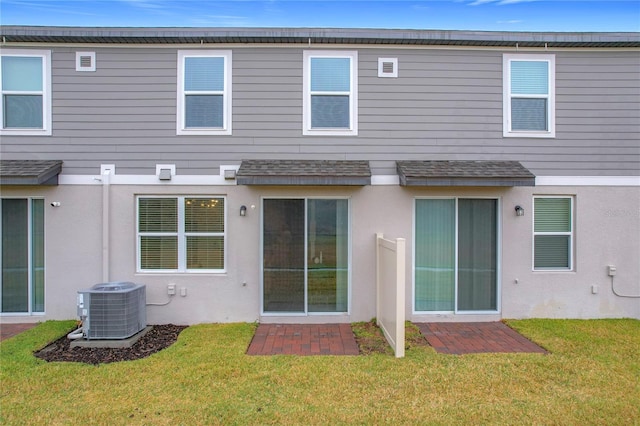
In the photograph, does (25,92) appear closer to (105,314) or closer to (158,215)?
(158,215)

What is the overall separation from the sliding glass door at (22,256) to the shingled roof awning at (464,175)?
21.6 ft

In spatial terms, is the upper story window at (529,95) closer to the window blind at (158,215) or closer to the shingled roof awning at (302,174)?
the shingled roof awning at (302,174)

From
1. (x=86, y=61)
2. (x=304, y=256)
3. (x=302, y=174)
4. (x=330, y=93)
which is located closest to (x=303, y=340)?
(x=304, y=256)

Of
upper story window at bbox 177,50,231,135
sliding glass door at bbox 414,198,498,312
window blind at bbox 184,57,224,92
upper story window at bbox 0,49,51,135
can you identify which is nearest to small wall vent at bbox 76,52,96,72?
upper story window at bbox 0,49,51,135

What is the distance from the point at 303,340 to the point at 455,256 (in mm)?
3155

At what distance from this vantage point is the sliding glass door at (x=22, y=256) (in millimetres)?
6711

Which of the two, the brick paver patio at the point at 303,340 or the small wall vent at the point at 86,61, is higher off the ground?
the small wall vent at the point at 86,61

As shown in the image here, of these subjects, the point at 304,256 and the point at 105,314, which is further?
the point at 304,256

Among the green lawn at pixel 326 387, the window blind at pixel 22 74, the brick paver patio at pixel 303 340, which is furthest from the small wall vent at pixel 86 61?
the brick paver patio at pixel 303 340

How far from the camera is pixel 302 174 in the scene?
6.17 meters

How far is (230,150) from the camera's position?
6.74 meters

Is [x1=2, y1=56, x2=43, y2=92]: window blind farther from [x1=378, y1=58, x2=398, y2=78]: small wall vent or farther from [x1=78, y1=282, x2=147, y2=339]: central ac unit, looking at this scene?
[x1=378, y1=58, x2=398, y2=78]: small wall vent

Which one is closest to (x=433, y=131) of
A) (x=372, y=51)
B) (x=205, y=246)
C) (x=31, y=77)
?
(x=372, y=51)

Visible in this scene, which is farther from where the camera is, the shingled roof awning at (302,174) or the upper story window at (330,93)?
the upper story window at (330,93)
